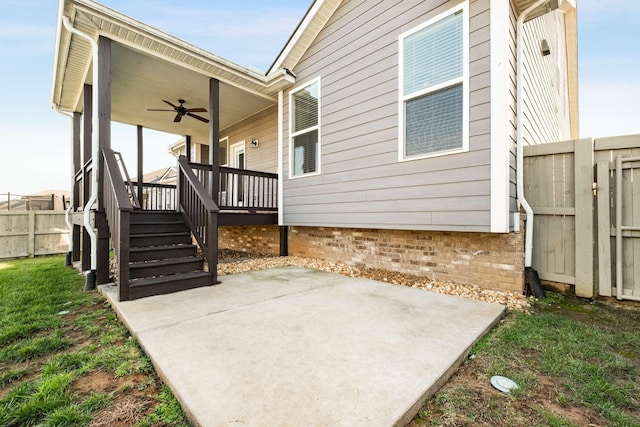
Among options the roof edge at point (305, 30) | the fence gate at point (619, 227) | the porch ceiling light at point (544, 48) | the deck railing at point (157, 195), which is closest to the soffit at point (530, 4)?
the fence gate at point (619, 227)

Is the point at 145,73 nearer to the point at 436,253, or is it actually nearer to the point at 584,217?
the point at 436,253

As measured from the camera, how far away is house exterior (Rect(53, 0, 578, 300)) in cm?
349

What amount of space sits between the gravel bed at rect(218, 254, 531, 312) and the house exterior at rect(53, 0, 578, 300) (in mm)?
143

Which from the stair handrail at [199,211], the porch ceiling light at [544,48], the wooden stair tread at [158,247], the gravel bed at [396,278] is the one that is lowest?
the gravel bed at [396,278]

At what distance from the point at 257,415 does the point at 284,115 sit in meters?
5.73

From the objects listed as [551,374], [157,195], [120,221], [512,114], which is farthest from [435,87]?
[157,195]

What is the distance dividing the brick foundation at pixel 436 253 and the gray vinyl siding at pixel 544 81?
6.02ft

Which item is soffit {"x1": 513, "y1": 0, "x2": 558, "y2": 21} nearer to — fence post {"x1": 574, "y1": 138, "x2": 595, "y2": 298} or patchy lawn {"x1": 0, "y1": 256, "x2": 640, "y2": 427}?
fence post {"x1": 574, "y1": 138, "x2": 595, "y2": 298}

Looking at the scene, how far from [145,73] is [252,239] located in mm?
4373

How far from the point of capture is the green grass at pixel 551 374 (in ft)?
4.94

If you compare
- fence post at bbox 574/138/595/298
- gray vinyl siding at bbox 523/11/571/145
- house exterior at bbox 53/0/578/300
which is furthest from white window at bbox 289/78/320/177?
fence post at bbox 574/138/595/298

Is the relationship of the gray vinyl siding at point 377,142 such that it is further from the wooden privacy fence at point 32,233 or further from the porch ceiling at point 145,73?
the wooden privacy fence at point 32,233

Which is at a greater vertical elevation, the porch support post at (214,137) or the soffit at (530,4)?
the soffit at (530,4)

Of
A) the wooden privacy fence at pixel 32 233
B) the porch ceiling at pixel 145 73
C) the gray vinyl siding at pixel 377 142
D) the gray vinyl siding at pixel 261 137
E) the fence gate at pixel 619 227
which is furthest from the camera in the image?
the wooden privacy fence at pixel 32 233
